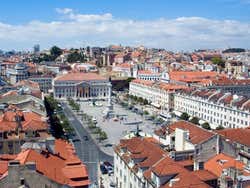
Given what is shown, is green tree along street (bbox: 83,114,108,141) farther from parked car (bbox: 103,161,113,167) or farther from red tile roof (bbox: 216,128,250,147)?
red tile roof (bbox: 216,128,250,147)

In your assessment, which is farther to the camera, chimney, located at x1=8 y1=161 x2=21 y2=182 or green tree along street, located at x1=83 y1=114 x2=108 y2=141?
green tree along street, located at x1=83 y1=114 x2=108 y2=141

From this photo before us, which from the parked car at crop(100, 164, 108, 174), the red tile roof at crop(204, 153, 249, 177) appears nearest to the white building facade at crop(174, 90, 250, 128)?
the parked car at crop(100, 164, 108, 174)

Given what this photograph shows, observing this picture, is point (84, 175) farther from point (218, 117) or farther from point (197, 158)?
point (218, 117)

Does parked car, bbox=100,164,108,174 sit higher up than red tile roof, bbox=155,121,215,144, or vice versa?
red tile roof, bbox=155,121,215,144

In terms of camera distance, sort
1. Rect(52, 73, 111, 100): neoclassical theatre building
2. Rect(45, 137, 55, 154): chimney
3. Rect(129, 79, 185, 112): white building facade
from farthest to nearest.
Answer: Rect(52, 73, 111, 100): neoclassical theatre building
Rect(129, 79, 185, 112): white building facade
Rect(45, 137, 55, 154): chimney

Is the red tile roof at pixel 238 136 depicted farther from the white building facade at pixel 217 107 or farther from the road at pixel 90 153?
the white building facade at pixel 217 107

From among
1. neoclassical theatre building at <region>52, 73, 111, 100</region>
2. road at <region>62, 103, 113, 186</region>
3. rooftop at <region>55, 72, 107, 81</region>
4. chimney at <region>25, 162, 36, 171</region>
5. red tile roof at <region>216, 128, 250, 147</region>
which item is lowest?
road at <region>62, 103, 113, 186</region>

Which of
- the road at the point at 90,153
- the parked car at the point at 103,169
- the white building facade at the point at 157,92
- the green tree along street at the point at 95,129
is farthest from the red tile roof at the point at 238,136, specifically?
the white building facade at the point at 157,92

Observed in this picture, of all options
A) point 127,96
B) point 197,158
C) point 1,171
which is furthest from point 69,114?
point 1,171

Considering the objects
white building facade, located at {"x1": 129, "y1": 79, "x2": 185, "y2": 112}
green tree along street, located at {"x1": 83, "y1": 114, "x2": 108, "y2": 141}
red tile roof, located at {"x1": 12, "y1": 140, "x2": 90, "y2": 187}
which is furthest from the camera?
white building facade, located at {"x1": 129, "y1": 79, "x2": 185, "y2": 112}

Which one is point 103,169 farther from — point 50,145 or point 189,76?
point 189,76
